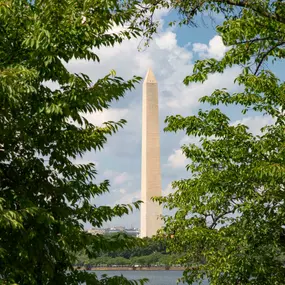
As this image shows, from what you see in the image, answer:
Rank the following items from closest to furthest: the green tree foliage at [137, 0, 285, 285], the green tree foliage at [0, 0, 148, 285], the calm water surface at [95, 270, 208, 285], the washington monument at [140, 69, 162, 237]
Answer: the green tree foliage at [0, 0, 148, 285] → the green tree foliage at [137, 0, 285, 285] → the washington monument at [140, 69, 162, 237] → the calm water surface at [95, 270, 208, 285]

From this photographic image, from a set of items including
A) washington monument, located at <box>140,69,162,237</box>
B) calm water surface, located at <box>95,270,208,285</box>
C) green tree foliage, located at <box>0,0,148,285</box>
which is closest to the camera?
green tree foliage, located at <box>0,0,148,285</box>

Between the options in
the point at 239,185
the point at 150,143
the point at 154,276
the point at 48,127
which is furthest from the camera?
the point at 154,276

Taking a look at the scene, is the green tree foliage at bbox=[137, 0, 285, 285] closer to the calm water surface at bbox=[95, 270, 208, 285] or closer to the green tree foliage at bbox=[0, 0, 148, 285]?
the green tree foliage at bbox=[0, 0, 148, 285]

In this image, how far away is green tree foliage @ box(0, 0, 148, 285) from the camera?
9.65 metres

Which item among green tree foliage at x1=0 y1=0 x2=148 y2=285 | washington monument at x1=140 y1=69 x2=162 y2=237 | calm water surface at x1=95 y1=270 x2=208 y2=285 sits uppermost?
washington monument at x1=140 y1=69 x2=162 y2=237

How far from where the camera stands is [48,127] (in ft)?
34.2

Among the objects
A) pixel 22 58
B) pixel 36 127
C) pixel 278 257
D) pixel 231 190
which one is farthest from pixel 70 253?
pixel 278 257

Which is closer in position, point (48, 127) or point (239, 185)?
point (48, 127)

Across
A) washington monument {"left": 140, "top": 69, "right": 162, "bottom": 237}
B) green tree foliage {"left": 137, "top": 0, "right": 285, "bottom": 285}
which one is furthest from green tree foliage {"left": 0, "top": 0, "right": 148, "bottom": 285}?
washington monument {"left": 140, "top": 69, "right": 162, "bottom": 237}

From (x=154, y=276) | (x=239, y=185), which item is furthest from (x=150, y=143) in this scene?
(x=154, y=276)

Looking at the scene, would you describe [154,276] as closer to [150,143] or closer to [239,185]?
[150,143]

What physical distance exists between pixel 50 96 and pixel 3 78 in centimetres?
161

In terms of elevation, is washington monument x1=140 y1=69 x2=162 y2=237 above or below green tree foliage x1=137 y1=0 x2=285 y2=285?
above

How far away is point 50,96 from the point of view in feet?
33.7
